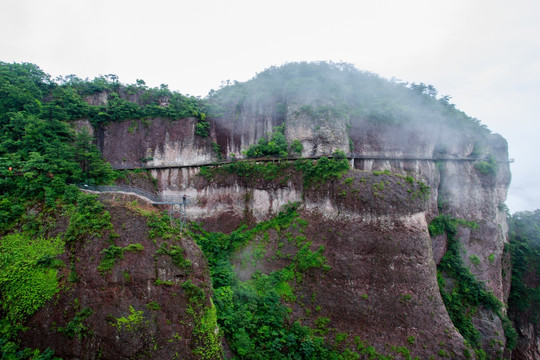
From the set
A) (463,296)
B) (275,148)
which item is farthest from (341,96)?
(463,296)

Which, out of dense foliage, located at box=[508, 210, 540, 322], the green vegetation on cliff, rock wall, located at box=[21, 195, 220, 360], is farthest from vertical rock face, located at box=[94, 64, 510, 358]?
rock wall, located at box=[21, 195, 220, 360]

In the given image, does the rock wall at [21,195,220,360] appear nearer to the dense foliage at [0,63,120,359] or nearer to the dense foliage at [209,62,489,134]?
the dense foliage at [0,63,120,359]

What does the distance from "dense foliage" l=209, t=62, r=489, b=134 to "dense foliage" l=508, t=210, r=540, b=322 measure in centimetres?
1191

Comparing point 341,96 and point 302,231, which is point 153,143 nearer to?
point 302,231

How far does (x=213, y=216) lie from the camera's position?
24.0 meters

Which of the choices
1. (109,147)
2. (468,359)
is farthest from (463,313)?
(109,147)

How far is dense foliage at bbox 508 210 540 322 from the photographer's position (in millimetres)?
25641

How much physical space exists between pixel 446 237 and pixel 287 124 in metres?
17.7

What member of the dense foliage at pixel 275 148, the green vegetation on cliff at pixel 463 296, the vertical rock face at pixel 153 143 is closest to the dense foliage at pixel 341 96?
the dense foliage at pixel 275 148

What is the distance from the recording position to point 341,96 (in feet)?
89.1

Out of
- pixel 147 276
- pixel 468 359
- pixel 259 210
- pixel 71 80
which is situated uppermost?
pixel 71 80

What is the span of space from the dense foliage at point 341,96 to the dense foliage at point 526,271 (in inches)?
469

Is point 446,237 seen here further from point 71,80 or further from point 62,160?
point 71,80

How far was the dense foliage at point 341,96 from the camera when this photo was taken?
26688 mm
